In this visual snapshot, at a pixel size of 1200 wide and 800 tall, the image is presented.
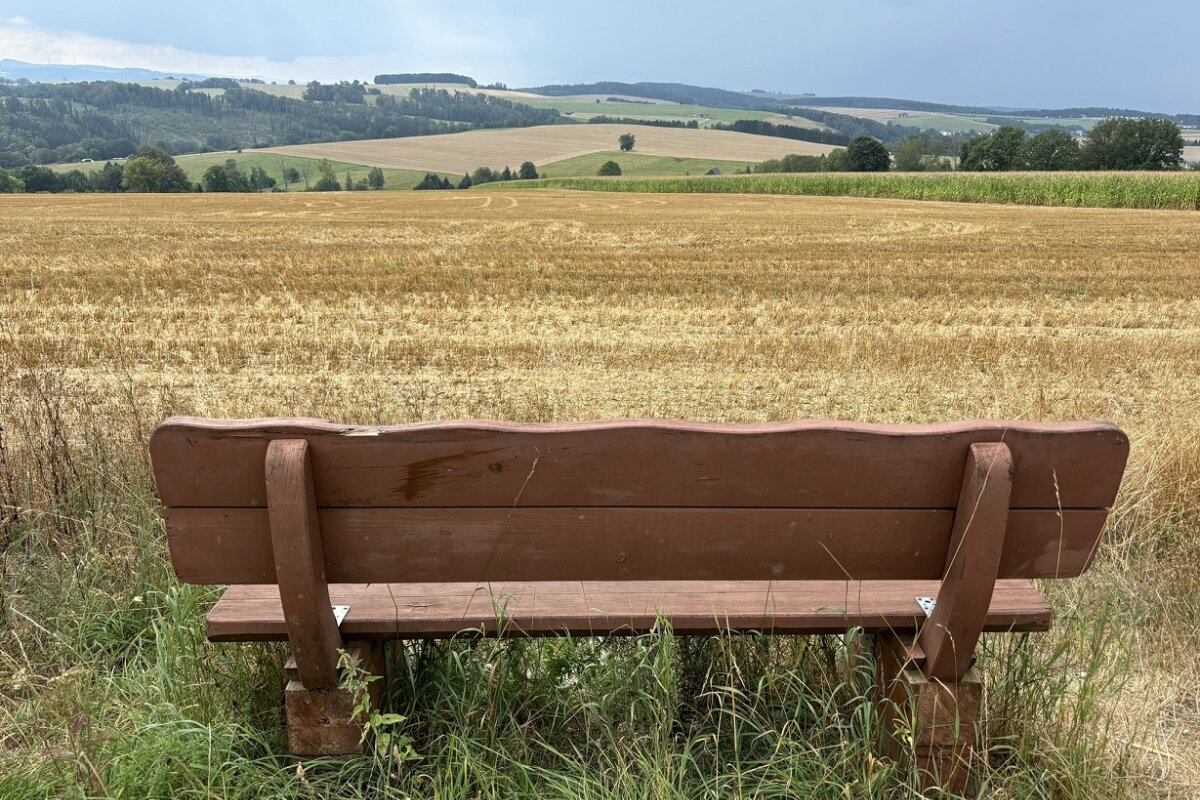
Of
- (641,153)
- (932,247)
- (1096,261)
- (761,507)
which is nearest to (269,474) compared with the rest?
(761,507)

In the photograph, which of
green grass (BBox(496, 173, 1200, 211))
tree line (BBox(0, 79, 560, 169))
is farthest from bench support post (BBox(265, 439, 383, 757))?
tree line (BBox(0, 79, 560, 169))

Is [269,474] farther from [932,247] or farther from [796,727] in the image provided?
[932,247]

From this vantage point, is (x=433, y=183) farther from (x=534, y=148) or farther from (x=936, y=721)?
(x=936, y=721)

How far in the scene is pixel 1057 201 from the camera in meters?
42.6

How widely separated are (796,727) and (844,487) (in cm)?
82

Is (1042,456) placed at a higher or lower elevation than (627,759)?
higher

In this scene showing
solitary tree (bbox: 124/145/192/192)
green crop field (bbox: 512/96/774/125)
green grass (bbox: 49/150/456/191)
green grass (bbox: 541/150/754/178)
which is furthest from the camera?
green crop field (bbox: 512/96/774/125)

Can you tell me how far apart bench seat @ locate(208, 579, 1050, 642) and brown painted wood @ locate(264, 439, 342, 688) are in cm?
15

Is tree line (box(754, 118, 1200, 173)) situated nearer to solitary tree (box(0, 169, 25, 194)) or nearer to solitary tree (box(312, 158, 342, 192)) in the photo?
solitary tree (box(312, 158, 342, 192))

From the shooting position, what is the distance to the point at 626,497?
1852 mm

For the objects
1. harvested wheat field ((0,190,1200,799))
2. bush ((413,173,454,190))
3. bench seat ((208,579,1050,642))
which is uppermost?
bench seat ((208,579,1050,642))

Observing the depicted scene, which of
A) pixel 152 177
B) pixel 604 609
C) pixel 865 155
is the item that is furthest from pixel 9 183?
pixel 604 609

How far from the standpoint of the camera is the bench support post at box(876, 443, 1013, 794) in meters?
1.83

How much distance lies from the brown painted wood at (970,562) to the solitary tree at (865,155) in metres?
80.8
